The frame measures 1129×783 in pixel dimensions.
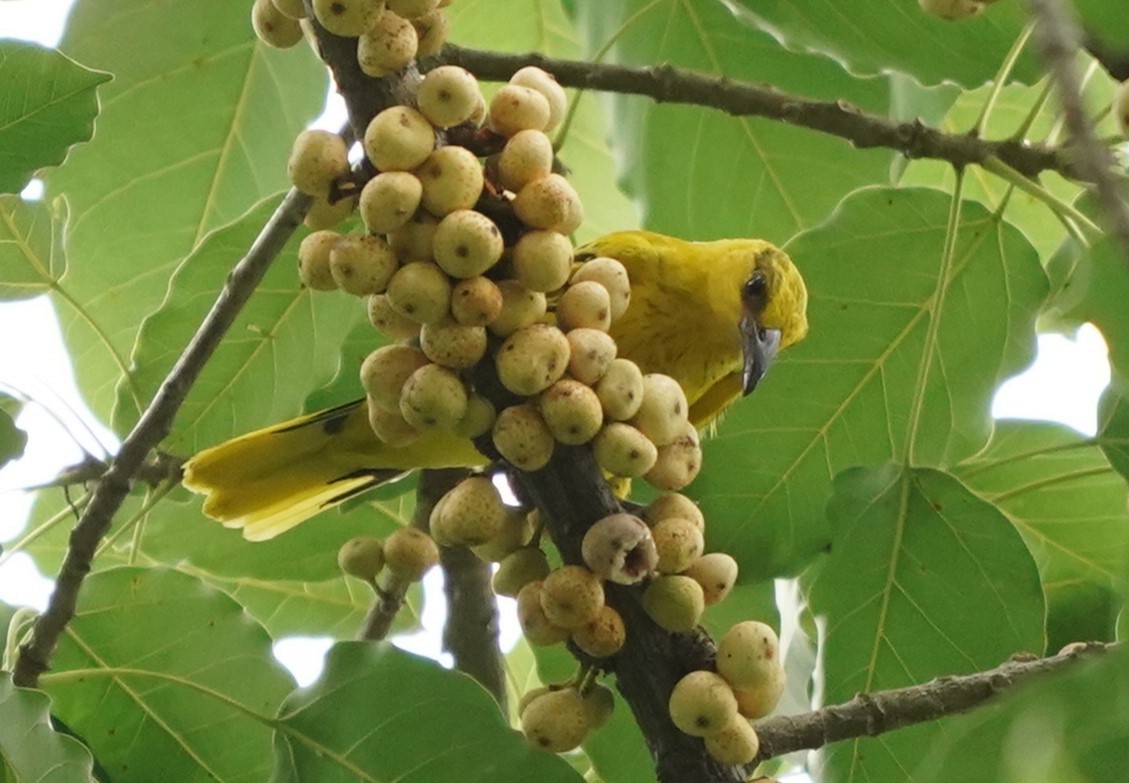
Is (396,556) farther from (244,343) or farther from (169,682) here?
(244,343)

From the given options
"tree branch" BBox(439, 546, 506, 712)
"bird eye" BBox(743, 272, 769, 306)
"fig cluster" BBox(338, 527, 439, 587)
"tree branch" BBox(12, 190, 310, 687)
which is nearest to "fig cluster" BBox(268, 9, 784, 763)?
"tree branch" BBox(12, 190, 310, 687)

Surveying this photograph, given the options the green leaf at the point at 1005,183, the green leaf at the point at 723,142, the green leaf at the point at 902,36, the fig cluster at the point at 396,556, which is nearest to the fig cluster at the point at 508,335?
the fig cluster at the point at 396,556

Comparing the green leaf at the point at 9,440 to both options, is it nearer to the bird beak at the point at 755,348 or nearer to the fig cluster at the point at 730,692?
the fig cluster at the point at 730,692

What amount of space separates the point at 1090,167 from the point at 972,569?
51.3 inches

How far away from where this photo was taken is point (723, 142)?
2289 millimetres

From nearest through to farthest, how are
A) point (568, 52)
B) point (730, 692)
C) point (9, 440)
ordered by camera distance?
1. point (730, 692)
2. point (9, 440)
3. point (568, 52)

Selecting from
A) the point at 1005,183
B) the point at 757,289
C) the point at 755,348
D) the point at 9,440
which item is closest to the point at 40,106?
the point at 9,440

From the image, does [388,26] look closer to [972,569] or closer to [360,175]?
[360,175]

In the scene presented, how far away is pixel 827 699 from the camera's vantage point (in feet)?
5.82

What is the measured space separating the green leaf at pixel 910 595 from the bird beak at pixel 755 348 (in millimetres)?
666

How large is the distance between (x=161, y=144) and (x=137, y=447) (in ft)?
3.07

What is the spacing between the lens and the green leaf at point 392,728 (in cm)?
150

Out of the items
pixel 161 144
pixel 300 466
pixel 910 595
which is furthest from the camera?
pixel 300 466

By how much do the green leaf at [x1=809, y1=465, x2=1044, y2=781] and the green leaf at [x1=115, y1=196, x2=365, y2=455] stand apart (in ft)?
2.58
